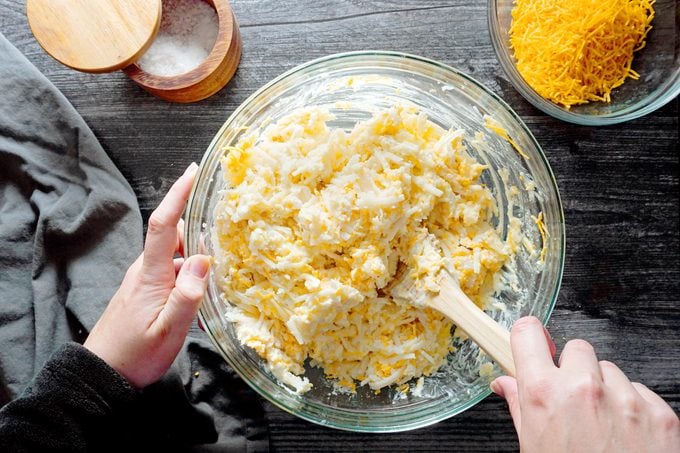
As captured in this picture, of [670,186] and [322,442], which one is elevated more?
[670,186]

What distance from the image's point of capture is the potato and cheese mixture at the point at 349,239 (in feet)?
4.80

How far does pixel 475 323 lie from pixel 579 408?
0.32 m

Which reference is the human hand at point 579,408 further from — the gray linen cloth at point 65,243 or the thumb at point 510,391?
the gray linen cloth at point 65,243

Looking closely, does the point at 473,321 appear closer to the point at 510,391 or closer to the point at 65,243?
Result: the point at 510,391

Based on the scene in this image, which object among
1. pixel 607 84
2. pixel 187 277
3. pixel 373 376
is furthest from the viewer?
pixel 607 84

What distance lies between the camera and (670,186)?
1.87 m

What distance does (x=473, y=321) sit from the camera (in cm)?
144

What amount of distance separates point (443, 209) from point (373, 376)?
0.47m

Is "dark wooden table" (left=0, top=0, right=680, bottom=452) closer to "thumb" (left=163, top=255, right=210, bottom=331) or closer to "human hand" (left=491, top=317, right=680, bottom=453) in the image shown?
"thumb" (left=163, top=255, right=210, bottom=331)

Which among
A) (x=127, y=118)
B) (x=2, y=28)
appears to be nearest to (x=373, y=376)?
(x=127, y=118)

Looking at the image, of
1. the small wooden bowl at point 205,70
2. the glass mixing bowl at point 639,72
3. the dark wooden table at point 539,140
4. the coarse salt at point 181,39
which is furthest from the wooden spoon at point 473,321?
the coarse salt at point 181,39

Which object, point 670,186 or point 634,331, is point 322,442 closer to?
point 634,331

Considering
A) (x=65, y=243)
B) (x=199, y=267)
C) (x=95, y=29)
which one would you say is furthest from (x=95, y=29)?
(x=199, y=267)

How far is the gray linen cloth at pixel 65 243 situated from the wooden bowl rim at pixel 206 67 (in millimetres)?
261
